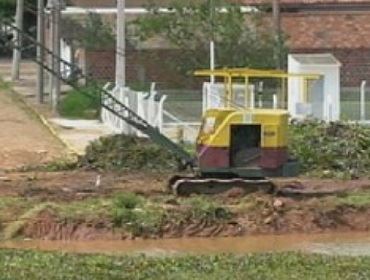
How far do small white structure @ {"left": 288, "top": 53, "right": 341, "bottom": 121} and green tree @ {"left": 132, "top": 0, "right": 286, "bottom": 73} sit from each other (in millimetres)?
9523

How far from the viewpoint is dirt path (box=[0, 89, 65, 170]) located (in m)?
28.8

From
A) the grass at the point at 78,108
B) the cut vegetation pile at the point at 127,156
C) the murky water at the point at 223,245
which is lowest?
the murky water at the point at 223,245

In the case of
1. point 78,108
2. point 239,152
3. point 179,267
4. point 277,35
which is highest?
point 277,35

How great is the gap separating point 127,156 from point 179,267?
1293 centimetres

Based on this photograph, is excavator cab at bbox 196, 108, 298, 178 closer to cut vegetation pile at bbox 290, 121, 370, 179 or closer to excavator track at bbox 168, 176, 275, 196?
excavator track at bbox 168, 176, 275, 196

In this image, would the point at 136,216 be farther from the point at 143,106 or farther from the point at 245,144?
the point at 143,106

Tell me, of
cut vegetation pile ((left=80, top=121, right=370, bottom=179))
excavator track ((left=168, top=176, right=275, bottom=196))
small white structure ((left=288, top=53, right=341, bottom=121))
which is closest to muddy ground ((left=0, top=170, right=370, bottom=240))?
excavator track ((left=168, top=176, right=275, bottom=196))

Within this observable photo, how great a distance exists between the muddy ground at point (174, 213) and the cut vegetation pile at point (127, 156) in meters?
3.13

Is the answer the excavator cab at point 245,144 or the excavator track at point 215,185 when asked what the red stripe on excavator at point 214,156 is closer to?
the excavator cab at point 245,144

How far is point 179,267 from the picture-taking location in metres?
13.5

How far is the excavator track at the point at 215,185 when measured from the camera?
859 inches

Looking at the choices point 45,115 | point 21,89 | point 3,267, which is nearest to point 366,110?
point 45,115

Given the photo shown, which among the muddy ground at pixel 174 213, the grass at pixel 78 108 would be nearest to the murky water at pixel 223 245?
the muddy ground at pixel 174 213

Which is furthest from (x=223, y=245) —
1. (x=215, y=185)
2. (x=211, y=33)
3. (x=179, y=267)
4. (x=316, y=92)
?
(x=211, y=33)
